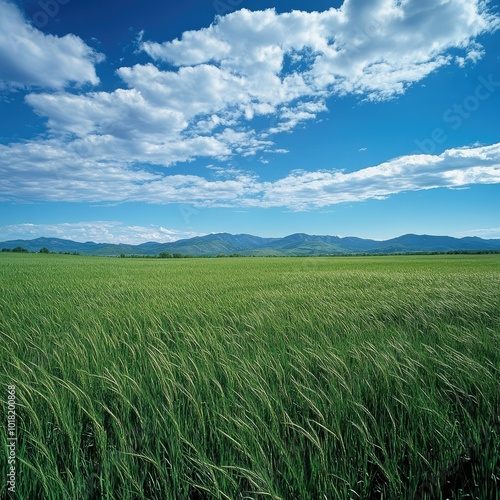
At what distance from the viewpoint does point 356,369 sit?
296 cm

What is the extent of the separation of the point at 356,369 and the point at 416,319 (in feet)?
10.6

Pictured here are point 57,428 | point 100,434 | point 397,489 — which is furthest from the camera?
point 57,428

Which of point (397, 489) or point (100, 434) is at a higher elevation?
point (100, 434)

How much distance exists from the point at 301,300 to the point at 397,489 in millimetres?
5784

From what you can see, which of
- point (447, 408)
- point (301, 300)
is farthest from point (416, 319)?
point (447, 408)

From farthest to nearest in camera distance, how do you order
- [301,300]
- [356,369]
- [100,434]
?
[301,300] → [356,369] → [100,434]

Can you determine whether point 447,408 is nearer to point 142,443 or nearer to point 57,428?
point 142,443

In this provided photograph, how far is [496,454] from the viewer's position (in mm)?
1780

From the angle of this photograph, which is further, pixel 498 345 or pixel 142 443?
pixel 498 345

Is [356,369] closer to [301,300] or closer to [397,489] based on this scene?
[397,489]

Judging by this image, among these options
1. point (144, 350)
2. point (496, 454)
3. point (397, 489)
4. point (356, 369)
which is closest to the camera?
point (397, 489)

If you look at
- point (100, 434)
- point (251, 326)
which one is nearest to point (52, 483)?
point (100, 434)

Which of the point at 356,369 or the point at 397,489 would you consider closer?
the point at 397,489
